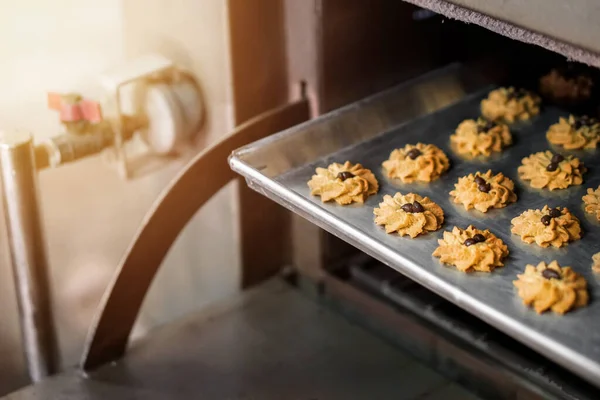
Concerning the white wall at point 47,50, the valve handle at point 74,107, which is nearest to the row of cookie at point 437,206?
the valve handle at point 74,107

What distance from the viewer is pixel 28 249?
2.12 metres

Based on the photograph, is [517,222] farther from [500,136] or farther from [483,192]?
[500,136]

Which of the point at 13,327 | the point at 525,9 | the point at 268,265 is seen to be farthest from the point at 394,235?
the point at 13,327

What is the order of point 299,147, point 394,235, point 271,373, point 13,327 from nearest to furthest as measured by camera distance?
point 394,235
point 299,147
point 271,373
point 13,327

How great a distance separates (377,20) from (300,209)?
2.14 ft

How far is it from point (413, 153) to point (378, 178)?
0.32ft

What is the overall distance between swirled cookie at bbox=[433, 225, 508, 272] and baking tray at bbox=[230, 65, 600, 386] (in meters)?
0.02

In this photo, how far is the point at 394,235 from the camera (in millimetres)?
1767

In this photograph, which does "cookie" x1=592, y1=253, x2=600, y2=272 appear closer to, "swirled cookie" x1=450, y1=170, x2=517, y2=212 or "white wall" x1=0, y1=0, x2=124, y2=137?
"swirled cookie" x1=450, y1=170, x2=517, y2=212

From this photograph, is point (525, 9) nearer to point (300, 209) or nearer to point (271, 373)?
point (300, 209)

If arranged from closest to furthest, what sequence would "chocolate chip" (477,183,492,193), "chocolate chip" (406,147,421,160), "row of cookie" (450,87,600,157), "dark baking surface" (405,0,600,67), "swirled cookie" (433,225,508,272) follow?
"dark baking surface" (405,0,600,67), "swirled cookie" (433,225,508,272), "chocolate chip" (477,183,492,193), "chocolate chip" (406,147,421,160), "row of cookie" (450,87,600,157)

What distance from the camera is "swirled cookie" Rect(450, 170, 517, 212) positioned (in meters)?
1.86

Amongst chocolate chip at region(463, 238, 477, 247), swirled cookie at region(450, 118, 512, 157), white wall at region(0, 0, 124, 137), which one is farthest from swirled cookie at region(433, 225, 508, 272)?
white wall at region(0, 0, 124, 137)

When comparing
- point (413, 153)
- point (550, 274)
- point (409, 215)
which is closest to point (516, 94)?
point (413, 153)
